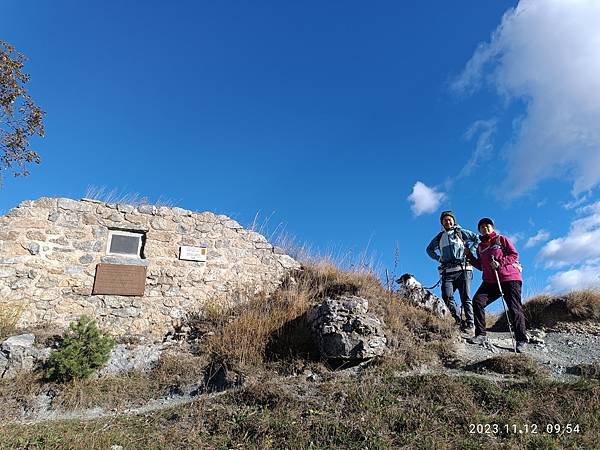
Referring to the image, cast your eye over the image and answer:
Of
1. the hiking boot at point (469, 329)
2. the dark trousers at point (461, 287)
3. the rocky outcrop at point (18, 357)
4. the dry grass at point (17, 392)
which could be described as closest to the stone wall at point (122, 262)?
the rocky outcrop at point (18, 357)

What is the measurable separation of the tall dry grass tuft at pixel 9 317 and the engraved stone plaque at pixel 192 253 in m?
2.86

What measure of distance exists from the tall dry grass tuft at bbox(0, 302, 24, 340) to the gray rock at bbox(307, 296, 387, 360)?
496 centimetres

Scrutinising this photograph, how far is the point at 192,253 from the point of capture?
27.4 feet

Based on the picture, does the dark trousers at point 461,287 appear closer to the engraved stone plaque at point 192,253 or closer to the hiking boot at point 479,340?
the hiking boot at point 479,340

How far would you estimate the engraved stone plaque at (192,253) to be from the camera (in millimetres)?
8305

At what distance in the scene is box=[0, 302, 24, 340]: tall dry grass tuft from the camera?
262 inches

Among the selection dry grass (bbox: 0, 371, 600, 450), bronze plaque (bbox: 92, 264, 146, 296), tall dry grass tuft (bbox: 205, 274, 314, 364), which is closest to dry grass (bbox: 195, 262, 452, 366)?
tall dry grass tuft (bbox: 205, 274, 314, 364)

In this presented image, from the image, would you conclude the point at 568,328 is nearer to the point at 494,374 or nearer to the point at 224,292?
the point at 494,374

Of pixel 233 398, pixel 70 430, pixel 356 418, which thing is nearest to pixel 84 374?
pixel 70 430

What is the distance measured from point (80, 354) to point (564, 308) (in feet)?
28.8

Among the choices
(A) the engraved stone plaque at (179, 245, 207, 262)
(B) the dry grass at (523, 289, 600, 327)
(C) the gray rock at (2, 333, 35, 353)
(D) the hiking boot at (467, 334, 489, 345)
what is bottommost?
(D) the hiking boot at (467, 334, 489, 345)

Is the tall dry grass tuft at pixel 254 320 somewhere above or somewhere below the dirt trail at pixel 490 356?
above

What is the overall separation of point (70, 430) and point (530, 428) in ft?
15.0

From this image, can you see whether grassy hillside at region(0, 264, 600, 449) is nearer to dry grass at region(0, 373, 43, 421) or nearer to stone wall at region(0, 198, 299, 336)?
dry grass at region(0, 373, 43, 421)
